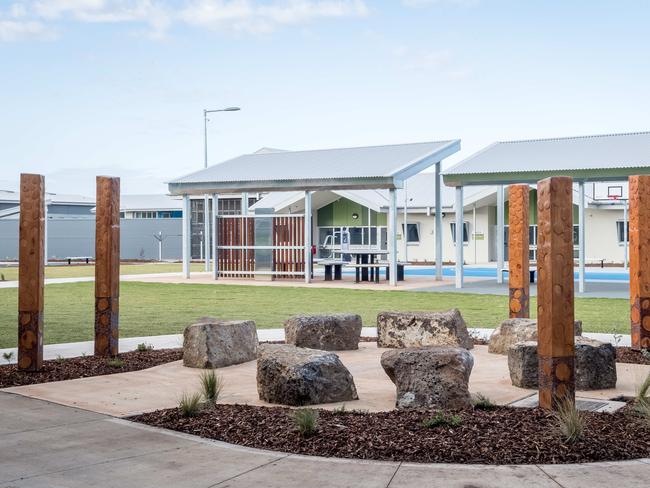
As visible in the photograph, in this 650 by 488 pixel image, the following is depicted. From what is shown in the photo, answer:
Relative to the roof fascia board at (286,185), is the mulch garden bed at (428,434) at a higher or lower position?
lower

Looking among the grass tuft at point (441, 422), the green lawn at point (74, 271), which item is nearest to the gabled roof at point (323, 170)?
the green lawn at point (74, 271)

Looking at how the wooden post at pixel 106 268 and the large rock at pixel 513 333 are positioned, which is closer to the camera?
the large rock at pixel 513 333

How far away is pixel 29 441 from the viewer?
281 inches

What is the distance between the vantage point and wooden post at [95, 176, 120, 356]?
11688 millimetres

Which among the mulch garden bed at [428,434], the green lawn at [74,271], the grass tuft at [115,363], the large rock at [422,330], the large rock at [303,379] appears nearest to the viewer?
the mulch garden bed at [428,434]

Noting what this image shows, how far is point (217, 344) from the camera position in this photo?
1101cm

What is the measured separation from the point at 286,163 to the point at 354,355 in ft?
70.9

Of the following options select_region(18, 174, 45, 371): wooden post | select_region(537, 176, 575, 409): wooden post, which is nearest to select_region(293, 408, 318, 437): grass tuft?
select_region(537, 176, 575, 409): wooden post

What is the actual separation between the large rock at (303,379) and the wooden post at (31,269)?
309 centimetres

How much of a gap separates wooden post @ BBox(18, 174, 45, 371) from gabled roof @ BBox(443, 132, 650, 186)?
16.3 metres

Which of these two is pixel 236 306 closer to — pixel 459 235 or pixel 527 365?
pixel 459 235

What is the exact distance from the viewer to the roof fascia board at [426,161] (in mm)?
27656

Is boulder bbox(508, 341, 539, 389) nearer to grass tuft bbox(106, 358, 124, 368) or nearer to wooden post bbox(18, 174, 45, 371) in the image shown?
grass tuft bbox(106, 358, 124, 368)

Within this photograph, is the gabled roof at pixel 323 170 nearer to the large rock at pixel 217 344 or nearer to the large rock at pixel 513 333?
the large rock at pixel 513 333
